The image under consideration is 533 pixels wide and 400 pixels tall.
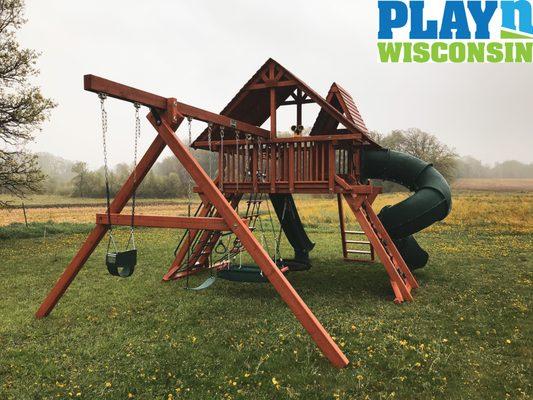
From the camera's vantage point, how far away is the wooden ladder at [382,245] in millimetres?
8906

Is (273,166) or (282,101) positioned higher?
(282,101)

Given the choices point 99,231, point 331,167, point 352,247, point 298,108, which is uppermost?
point 298,108

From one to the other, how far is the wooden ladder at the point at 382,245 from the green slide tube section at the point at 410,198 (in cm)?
51

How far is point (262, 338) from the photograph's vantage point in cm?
648

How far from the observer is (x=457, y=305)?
331 inches

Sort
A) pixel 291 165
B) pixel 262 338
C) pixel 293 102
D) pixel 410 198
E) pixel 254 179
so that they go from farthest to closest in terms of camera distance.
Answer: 1. pixel 293 102
2. pixel 410 198
3. pixel 254 179
4. pixel 291 165
5. pixel 262 338

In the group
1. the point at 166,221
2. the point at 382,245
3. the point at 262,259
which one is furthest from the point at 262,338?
the point at 382,245

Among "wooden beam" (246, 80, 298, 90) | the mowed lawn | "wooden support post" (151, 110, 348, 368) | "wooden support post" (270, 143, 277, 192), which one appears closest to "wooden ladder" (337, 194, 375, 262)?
the mowed lawn

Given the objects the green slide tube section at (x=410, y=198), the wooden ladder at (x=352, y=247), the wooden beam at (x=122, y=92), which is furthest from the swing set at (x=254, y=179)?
the wooden ladder at (x=352, y=247)

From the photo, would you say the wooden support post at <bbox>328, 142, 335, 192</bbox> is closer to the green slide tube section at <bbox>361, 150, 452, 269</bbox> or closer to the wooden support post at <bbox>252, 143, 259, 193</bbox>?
the wooden support post at <bbox>252, 143, 259, 193</bbox>

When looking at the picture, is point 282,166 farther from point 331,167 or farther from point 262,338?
point 262,338

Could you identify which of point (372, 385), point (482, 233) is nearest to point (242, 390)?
point (372, 385)

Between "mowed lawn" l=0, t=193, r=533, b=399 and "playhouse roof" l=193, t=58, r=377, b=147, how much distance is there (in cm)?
402

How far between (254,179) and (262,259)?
4019mm
